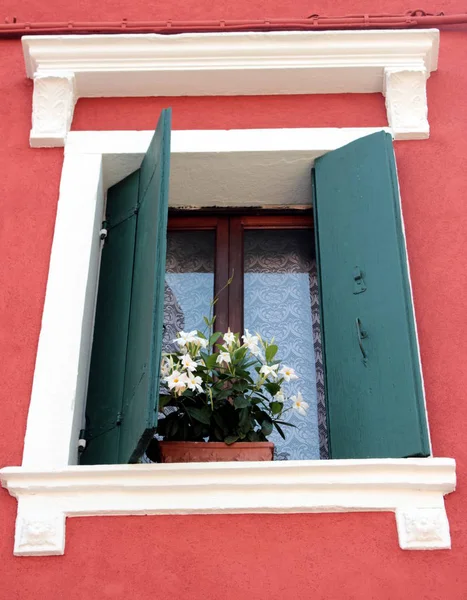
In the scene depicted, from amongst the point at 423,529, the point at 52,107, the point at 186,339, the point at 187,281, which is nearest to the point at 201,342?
the point at 186,339

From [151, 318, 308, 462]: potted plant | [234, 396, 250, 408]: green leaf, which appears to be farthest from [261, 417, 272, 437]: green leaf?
[234, 396, 250, 408]: green leaf

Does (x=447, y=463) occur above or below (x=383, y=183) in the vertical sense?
below

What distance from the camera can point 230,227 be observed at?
505 centimetres

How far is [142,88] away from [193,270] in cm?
90

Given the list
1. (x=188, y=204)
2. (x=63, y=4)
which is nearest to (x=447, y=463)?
(x=188, y=204)

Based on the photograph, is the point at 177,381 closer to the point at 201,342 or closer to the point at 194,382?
the point at 194,382

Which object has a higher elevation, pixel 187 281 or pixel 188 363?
pixel 187 281

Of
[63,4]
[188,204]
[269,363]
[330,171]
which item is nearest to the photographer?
[269,363]

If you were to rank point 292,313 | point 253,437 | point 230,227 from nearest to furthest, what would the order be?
1. point 253,437
2. point 292,313
3. point 230,227

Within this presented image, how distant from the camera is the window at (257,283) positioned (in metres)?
4.66

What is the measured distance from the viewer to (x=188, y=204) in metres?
5.05

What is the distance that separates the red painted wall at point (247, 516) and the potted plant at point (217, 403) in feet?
1.07

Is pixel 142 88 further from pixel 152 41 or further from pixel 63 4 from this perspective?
pixel 63 4

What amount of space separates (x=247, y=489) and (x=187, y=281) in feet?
4.70
